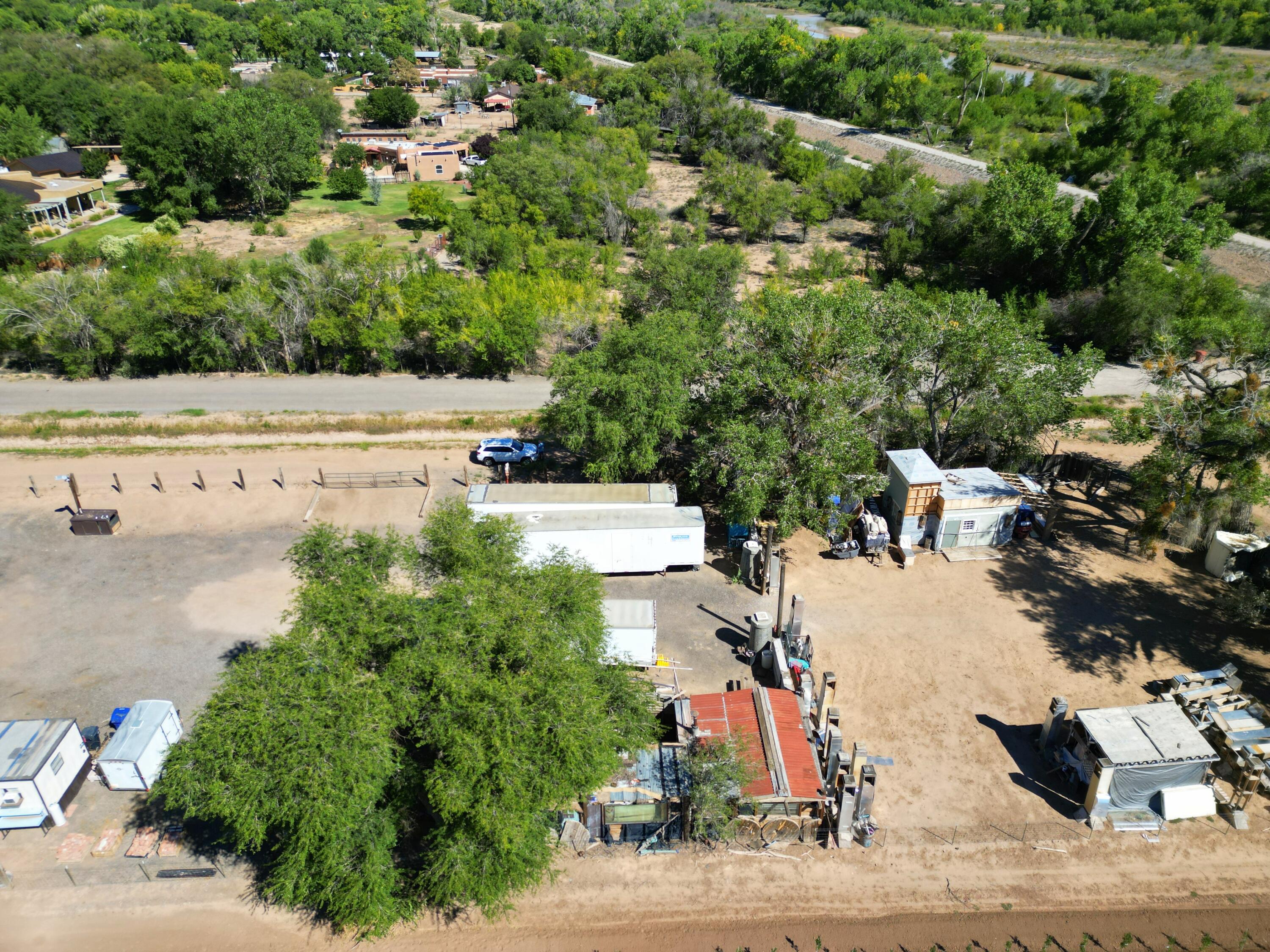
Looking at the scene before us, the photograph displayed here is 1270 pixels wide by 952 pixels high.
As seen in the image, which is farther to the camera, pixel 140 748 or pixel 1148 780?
pixel 140 748

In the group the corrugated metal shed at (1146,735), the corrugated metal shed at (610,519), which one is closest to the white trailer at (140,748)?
the corrugated metal shed at (610,519)

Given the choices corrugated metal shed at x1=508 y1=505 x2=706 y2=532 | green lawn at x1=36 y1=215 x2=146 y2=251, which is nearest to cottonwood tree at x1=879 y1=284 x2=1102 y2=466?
corrugated metal shed at x1=508 y1=505 x2=706 y2=532

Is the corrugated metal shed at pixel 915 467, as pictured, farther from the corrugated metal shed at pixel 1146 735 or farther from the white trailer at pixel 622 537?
the corrugated metal shed at pixel 1146 735

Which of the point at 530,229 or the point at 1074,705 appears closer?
the point at 1074,705

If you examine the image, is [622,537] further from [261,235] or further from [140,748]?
[261,235]

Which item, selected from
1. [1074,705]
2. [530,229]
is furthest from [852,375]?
[530,229]

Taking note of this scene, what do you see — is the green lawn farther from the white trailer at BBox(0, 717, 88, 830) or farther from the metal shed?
the metal shed

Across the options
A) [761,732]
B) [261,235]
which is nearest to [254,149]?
[261,235]

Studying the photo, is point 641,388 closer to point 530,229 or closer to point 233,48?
point 530,229
